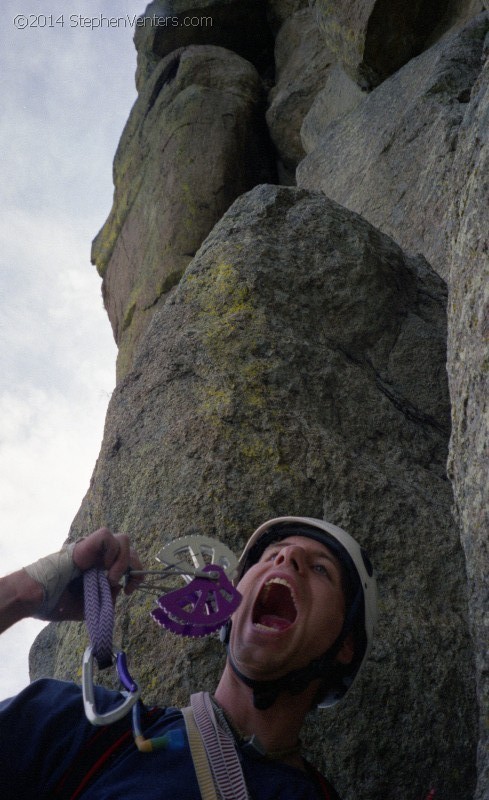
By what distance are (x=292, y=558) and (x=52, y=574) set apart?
98 centimetres

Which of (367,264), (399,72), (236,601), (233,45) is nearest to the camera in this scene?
(236,601)

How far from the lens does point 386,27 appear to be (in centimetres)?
764

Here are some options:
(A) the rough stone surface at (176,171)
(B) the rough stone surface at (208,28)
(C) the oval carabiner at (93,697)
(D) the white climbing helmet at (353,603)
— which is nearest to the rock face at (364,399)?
(D) the white climbing helmet at (353,603)

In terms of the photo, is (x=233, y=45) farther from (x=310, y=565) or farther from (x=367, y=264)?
(x=310, y=565)

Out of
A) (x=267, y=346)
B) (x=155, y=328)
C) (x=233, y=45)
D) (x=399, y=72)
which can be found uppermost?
(x=233, y=45)

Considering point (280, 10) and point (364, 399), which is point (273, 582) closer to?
point (364, 399)

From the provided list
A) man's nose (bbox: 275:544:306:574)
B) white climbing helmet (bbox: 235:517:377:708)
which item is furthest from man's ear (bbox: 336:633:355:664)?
man's nose (bbox: 275:544:306:574)

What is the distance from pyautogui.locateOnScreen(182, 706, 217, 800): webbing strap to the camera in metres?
2.33

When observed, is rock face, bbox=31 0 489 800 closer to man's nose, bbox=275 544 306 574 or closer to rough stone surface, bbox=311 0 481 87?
rough stone surface, bbox=311 0 481 87

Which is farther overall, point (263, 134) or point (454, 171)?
point (263, 134)

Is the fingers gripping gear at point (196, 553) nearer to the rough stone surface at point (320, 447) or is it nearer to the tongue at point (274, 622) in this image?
the tongue at point (274, 622)

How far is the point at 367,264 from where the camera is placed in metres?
4.98

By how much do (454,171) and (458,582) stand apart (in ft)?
6.65

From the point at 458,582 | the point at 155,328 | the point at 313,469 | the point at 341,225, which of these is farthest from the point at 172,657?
the point at 341,225
